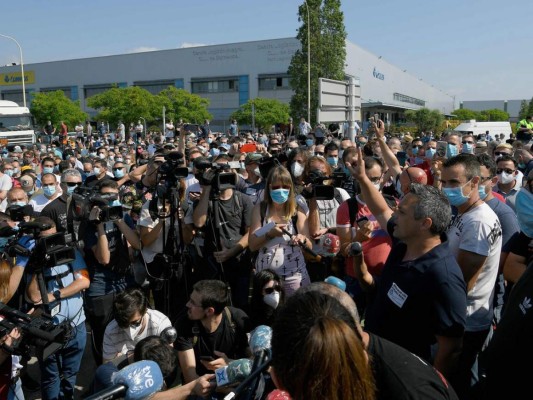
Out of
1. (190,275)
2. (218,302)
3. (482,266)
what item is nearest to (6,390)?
(218,302)

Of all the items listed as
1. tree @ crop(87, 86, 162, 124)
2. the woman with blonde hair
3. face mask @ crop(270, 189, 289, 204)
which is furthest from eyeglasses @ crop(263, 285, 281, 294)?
tree @ crop(87, 86, 162, 124)

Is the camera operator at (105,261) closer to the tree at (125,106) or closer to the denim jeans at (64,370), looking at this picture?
the denim jeans at (64,370)

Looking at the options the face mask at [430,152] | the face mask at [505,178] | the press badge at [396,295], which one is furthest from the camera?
the face mask at [430,152]

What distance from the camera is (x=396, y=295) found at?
8.38ft

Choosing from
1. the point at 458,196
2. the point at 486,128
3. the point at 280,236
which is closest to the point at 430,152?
the point at 280,236

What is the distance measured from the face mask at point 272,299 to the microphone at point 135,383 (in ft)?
6.37

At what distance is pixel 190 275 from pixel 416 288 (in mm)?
2840

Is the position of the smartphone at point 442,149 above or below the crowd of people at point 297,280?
above

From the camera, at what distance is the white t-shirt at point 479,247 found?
3.00m

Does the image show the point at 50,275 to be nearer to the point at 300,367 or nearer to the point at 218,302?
the point at 218,302

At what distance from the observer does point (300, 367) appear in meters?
1.38

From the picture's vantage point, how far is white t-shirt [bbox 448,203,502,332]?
300 centimetres

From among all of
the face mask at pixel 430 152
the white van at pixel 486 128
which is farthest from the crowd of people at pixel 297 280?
the white van at pixel 486 128

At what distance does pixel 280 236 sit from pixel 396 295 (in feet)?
5.57
